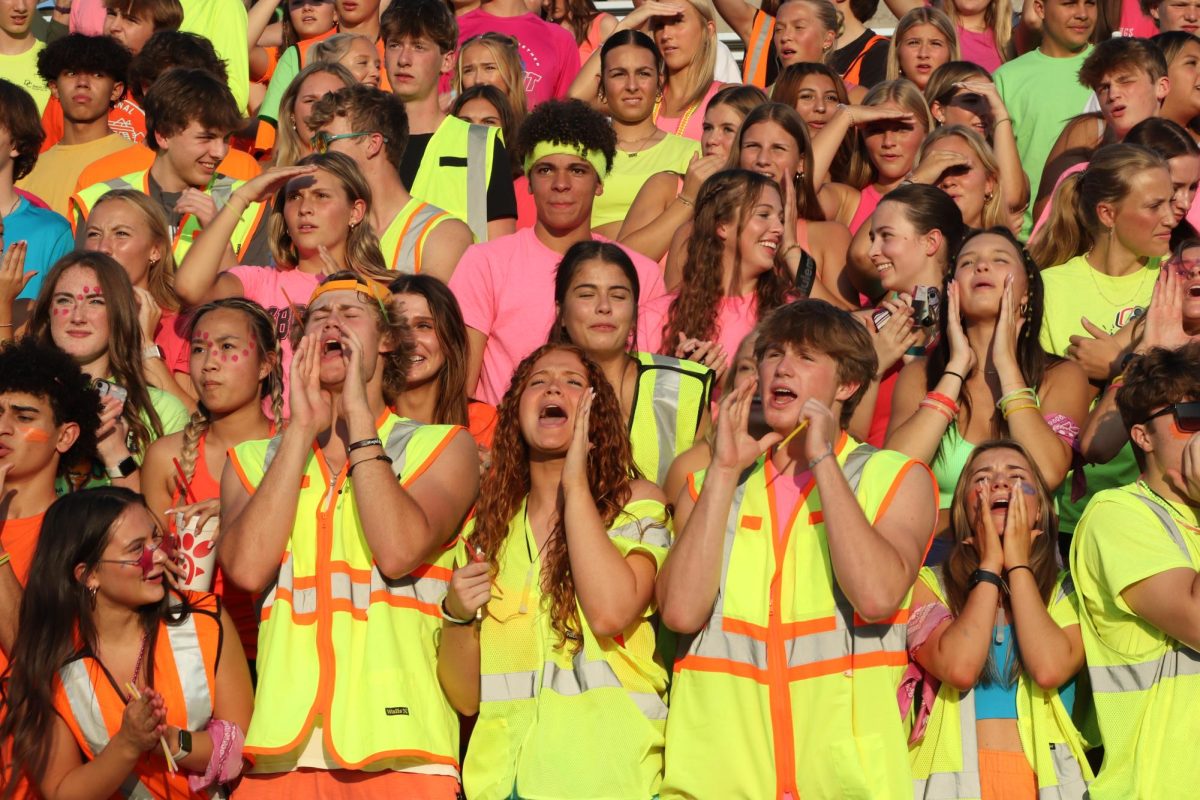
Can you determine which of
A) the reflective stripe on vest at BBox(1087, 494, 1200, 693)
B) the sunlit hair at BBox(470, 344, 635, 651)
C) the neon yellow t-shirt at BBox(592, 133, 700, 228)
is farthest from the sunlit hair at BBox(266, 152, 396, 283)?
the reflective stripe on vest at BBox(1087, 494, 1200, 693)

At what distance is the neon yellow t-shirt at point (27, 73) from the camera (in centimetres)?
1066

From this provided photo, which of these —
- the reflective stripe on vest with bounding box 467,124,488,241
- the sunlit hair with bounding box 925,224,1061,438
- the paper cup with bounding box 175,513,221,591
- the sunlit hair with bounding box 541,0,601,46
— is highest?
the sunlit hair with bounding box 541,0,601,46

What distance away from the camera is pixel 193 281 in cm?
771

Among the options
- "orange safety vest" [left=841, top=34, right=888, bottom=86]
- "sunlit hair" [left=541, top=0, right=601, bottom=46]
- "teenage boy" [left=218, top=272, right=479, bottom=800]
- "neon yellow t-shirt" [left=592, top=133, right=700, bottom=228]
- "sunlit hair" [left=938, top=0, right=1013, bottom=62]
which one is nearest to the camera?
"teenage boy" [left=218, top=272, right=479, bottom=800]

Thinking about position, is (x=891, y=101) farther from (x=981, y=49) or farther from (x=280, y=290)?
(x=280, y=290)

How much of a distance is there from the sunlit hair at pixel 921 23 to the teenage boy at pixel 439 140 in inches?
91.9

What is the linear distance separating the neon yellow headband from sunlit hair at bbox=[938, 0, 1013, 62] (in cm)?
366

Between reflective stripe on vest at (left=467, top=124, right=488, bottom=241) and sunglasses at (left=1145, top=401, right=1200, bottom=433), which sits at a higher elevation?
reflective stripe on vest at (left=467, top=124, right=488, bottom=241)

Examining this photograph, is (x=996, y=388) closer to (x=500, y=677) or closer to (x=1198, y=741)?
(x=1198, y=741)

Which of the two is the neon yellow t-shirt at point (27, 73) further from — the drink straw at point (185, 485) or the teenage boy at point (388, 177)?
the drink straw at point (185, 485)

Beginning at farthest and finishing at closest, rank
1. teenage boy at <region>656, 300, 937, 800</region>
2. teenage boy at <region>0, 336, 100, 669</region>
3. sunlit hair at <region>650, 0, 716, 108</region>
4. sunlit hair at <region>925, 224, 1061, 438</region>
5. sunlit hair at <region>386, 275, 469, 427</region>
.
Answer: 1. sunlit hair at <region>650, 0, 716, 108</region>
2. sunlit hair at <region>925, 224, 1061, 438</region>
3. sunlit hair at <region>386, 275, 469, 427</region>
4. teenage boy at <region>0, 336, 100, 669</region>
5. teenage boy at <region>656, 300, 937, 800</region>

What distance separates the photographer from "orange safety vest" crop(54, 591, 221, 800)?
5.81 meters

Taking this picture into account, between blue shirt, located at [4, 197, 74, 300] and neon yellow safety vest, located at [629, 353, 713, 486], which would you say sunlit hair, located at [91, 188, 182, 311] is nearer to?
blue shirt, located at [4, 197, 74, 300]

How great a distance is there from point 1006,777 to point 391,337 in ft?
8.20
